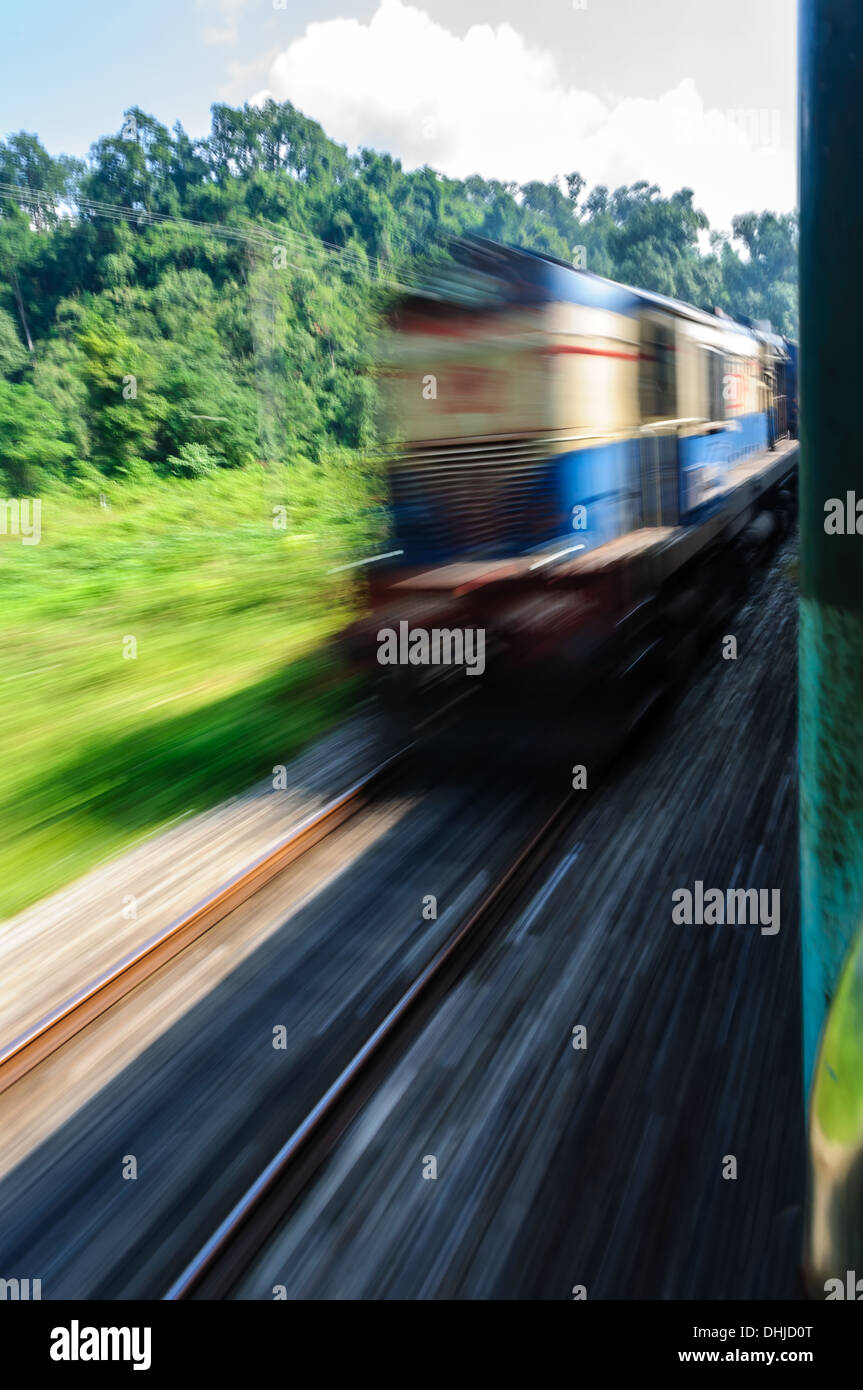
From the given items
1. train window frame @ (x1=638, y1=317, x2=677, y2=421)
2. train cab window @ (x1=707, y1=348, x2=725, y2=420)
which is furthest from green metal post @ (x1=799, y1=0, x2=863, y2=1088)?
train cab window @ (x1=707, y1=348, x2=725, y2=420)

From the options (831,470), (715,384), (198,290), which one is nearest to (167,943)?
(831,470)

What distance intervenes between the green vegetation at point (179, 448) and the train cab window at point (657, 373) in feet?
6.26

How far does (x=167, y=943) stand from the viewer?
4695mm

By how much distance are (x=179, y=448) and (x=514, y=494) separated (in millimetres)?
18427

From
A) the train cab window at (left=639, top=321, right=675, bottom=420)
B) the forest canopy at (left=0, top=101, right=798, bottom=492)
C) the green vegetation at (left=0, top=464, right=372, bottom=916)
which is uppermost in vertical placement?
the forest canopy at (left=0, top=101, right=798, bottom=492)

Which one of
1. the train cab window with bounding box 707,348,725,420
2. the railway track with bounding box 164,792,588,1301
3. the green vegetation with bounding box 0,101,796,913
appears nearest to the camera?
the railway track with bounding box 164,792,588,1301

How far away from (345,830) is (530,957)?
5.91 feet

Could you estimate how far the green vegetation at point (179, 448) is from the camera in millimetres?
7531

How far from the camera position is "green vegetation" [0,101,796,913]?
7531mm

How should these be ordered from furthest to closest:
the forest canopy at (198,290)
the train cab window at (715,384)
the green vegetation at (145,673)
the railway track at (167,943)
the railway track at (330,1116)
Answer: the forest canopy at (198,290), the train cab window at (715,384), the green vegetation at (145,673), the railway track at (167,943), the railway track at (330,1116)

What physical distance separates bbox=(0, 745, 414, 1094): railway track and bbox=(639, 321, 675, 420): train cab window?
3683 mm

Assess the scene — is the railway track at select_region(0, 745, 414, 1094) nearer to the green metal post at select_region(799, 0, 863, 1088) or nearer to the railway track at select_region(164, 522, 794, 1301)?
the railway track at select_region(164, 522, 794, 1301)

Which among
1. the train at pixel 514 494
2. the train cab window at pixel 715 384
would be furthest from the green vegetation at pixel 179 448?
the train cab window at pixel 715 384

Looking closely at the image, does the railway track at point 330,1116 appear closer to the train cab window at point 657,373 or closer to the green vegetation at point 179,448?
the green vegetation at point 179,448
